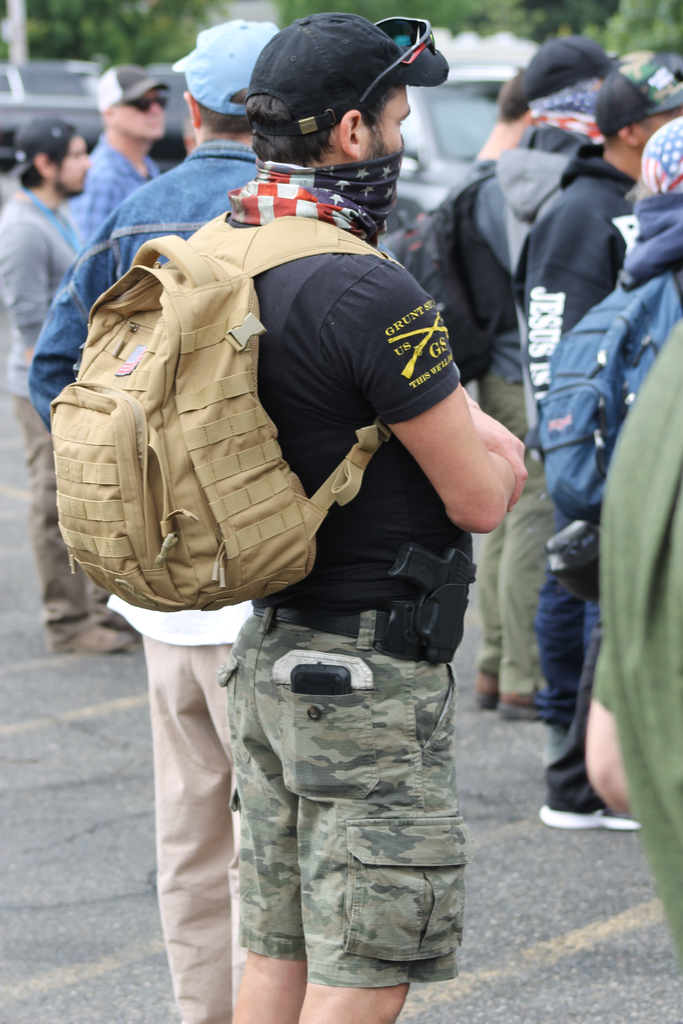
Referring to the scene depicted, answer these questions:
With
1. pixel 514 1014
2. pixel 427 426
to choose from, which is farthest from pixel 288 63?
pixel 514 1014

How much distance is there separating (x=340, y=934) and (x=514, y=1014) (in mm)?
1242

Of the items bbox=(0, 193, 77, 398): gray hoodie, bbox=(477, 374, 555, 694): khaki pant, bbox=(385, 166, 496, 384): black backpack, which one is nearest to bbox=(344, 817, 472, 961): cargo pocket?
bbox=(477, 374, 555, 694): khaki pant

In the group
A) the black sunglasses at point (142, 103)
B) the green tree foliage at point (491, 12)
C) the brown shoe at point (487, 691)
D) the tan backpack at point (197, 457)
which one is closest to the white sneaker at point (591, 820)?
the brown shoe at point (487, 691)

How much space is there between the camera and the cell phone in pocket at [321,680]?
6.38 feet

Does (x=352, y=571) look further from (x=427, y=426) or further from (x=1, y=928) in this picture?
(x=1, y=928)

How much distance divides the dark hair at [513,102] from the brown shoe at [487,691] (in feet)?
7.96

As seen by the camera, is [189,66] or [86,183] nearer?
[189,66]

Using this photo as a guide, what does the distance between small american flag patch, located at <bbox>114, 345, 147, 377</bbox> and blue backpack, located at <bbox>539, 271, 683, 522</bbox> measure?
5.19ft

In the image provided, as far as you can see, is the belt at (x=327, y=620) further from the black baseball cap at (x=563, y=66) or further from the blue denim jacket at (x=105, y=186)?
the blue denim jacket at (x=105, y=186)

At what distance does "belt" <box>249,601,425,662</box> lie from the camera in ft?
6.44

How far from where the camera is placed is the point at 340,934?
75.5 inches

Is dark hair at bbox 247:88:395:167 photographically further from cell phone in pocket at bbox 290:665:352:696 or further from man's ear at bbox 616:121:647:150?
man's ear at bbox 616:121:647:150

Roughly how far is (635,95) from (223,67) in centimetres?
175

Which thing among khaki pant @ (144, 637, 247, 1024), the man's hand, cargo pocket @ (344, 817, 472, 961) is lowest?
khaki pant @ (144, 637, 247, 1024)
